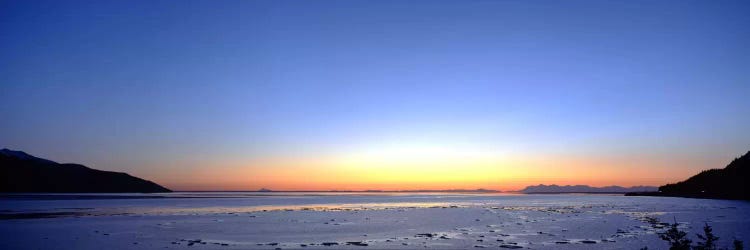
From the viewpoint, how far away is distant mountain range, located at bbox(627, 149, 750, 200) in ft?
277

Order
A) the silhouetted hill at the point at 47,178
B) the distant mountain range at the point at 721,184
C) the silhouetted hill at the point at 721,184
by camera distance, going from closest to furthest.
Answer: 1. the distant mountain range at the point at 721,184
2. the silhouetted hill at the point at 721,184
3. the silhouetted hill at the point at 47,178

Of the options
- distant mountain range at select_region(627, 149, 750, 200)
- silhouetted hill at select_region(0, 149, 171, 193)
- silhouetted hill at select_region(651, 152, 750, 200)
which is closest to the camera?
distant mountain range at select_region(627, 149, 750, 200)

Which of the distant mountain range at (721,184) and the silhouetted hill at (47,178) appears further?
the silhouetted hill at (47,178)

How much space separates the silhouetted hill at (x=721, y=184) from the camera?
278 feet

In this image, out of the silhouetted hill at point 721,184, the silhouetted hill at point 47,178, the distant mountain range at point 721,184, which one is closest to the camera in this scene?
the distant mountain range at point 721,184

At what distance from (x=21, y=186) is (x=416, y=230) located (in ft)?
543

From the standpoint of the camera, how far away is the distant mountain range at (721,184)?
277ft

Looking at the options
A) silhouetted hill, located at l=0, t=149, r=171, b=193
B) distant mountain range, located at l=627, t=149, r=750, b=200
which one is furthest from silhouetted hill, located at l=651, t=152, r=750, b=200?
silhouetted hill, located at l=0, t=149, r=171, b=193

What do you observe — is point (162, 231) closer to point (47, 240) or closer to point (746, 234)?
point (47, 240)

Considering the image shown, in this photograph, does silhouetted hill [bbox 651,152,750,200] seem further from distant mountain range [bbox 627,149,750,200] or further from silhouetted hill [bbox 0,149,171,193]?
silhouetted hill [bbox 0,149,171,193]

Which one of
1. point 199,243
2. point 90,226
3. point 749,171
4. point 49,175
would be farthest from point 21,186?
point 749,171

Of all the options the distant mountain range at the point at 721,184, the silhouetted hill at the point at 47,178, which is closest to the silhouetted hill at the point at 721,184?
the distant mountain range at the point at 721,184

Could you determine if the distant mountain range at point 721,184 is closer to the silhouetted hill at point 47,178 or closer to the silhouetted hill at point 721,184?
the silhouetted hill at point 721,184

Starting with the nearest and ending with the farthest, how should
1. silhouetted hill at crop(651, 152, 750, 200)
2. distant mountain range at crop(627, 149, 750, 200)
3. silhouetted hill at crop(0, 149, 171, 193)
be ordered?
distant mountain range at crop(627, 149, 750, 200) < silhouetted hill at crop(651, 152, 750, 200) < silhouetted hill at crop(0, 149, 171, 193)
